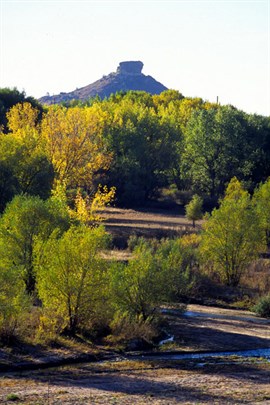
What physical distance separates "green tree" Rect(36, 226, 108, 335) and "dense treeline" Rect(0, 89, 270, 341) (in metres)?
0.06

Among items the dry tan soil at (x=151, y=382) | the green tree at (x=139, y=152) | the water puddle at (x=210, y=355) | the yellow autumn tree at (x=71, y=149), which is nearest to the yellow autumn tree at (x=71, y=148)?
the yellow autumn tree at (x=71, y=149)

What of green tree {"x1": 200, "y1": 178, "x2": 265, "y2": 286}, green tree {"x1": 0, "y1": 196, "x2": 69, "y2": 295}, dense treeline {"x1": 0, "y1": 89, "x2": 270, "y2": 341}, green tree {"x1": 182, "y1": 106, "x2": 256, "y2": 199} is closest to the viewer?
dense treeline {"x1": 0, "y1": 89, "x2": 270, "y2": 341}

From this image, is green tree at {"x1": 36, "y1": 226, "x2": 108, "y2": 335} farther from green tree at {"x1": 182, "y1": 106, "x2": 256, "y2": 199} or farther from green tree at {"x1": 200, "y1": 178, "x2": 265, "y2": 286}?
green tree at {"x1": 182, "y1": 106, "x2": 256, "y2": 199}

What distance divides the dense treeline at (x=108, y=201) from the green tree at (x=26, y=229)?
0.08 m

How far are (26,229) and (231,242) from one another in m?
23.6

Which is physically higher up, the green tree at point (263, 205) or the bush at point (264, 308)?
the green tree at point (263, 205)

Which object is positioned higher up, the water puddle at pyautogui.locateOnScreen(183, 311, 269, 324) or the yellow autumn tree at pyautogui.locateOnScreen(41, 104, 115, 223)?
the yellow autumn tree at pyautogui.locateOnScreen(41, 104, 115, 223)

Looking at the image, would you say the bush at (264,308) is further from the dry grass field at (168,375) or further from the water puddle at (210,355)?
the water puddle at (210,355)

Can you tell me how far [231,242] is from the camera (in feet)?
238

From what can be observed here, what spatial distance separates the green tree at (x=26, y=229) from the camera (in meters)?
54.8

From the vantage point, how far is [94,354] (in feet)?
149

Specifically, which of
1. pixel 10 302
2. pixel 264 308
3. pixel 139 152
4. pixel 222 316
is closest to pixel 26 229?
pixel 10 302

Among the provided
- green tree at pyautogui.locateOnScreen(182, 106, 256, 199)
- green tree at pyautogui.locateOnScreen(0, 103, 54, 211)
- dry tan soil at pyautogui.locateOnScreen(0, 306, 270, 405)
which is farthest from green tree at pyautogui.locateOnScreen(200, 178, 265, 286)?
green tree at pyautogui.locateOnScreen(182, 106, 256, 199)

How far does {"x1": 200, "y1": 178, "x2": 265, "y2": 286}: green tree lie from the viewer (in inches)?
2852
